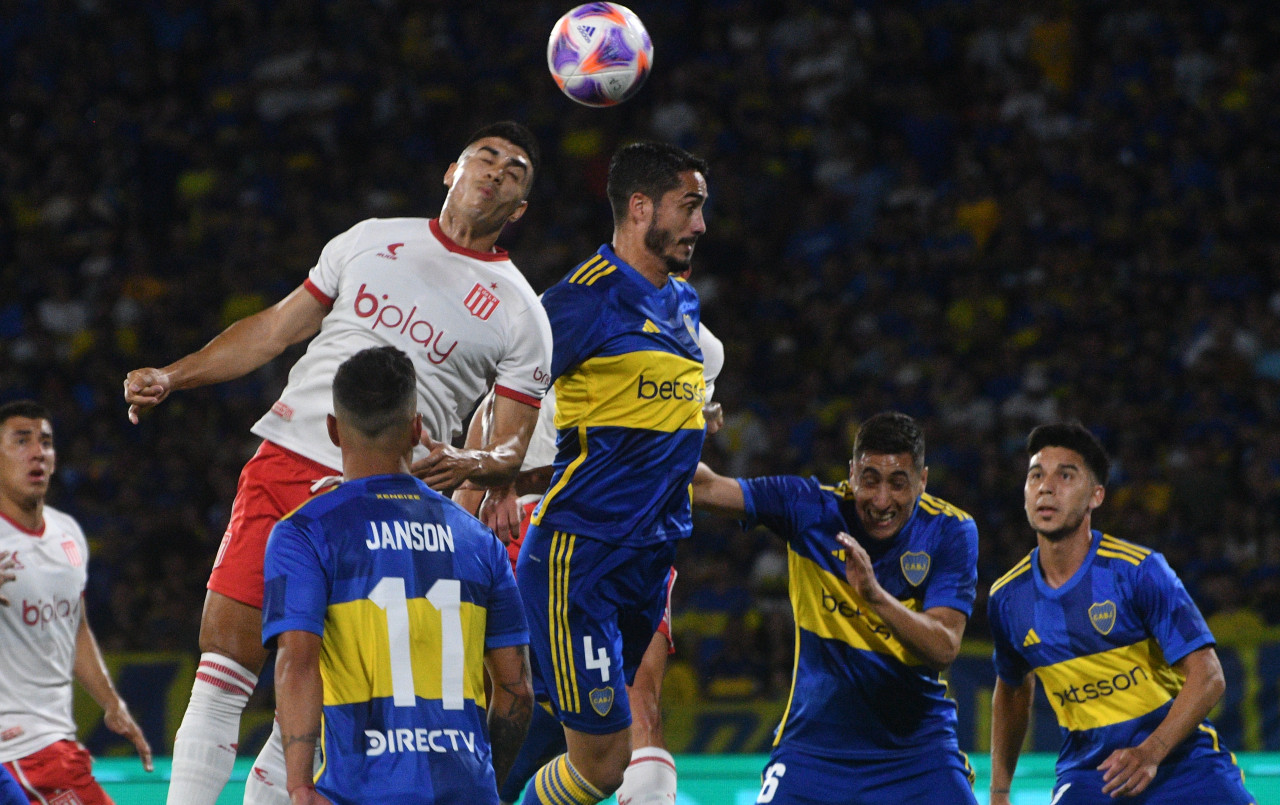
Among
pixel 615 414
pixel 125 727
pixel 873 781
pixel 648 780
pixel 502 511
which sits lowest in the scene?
pixel 125 727

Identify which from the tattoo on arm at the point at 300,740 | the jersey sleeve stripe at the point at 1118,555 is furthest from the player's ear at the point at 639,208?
the tattoo on arm at the point at 300,740

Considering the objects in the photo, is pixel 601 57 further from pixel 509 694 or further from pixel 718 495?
pixel 509 694

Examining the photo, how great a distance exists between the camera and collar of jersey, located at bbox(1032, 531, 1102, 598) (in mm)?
5215

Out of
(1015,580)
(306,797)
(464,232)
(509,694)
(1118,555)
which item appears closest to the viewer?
(306,797)

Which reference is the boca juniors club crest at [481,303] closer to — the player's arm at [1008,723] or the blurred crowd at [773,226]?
the player's arm at [1008,723]

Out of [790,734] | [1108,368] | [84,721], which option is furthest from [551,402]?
[1108,368]

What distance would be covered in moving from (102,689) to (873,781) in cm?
361

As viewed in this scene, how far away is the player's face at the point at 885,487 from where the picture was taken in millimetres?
5012

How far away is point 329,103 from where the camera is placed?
1379 cm

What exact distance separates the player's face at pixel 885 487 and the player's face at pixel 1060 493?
20.1 inches

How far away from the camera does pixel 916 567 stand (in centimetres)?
512

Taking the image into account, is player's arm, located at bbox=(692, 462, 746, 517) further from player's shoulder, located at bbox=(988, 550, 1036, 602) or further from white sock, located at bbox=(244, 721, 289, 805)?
white sock, located at bbox=(244, 721, 289, 805)

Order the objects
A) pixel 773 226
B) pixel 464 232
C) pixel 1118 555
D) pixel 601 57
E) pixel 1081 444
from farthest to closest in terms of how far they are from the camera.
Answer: pixel 773 226 → pixel 601 57 → pixel 1081 444 → pixel 1118 555 → pixel 464 232

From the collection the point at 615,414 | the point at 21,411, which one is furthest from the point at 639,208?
the point at 21,411
